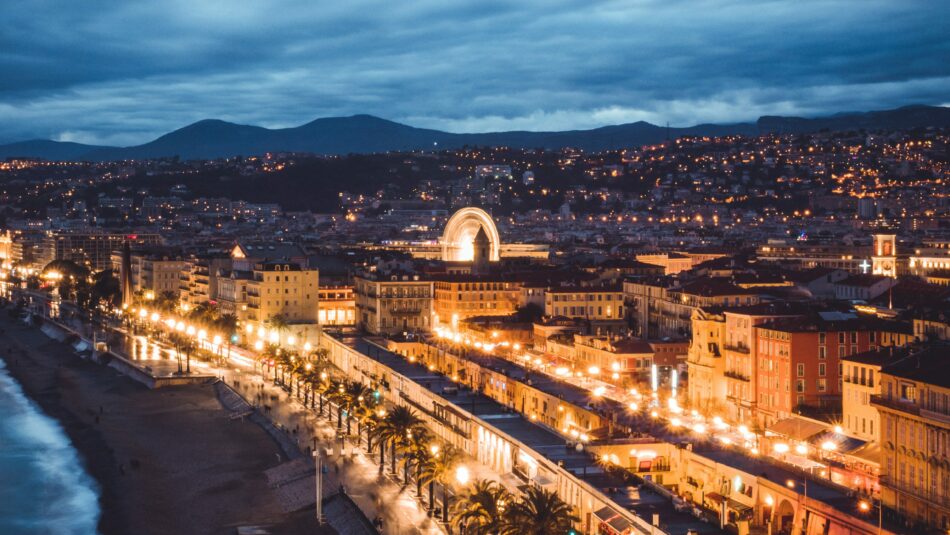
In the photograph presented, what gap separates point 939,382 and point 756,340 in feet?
60.9

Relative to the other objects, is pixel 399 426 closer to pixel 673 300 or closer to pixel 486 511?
pixel 486 511

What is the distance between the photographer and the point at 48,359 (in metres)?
81.9

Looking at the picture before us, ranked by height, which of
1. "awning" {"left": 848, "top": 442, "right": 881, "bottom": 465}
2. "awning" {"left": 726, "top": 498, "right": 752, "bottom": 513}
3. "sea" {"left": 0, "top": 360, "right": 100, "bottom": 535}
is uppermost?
"awning" {"left": 848, "top": 442, "right": 881, "bottom": 465}

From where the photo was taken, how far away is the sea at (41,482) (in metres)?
39.2

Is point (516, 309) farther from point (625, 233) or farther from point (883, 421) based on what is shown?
point (625, 233)

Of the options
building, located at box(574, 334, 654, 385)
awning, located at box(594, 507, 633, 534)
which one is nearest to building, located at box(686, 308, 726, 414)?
building, located at box(574, 334, 654, 385)

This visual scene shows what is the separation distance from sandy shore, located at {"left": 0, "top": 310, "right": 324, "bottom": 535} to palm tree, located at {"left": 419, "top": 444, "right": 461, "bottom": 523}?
3596 millimetres

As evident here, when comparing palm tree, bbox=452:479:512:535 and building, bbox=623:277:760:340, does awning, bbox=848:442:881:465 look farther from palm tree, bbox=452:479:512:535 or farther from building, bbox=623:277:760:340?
building, bbox=623:277:760:340

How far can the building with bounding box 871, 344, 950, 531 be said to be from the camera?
26.4 meters

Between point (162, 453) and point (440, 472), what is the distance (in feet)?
57.1

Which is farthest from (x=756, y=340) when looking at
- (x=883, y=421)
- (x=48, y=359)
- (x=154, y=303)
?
(x=154, y=303)

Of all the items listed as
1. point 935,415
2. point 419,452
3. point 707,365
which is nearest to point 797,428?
point 707,365

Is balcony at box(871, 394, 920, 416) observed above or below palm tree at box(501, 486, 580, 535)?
above

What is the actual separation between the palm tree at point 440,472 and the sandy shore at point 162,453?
3596 mm
